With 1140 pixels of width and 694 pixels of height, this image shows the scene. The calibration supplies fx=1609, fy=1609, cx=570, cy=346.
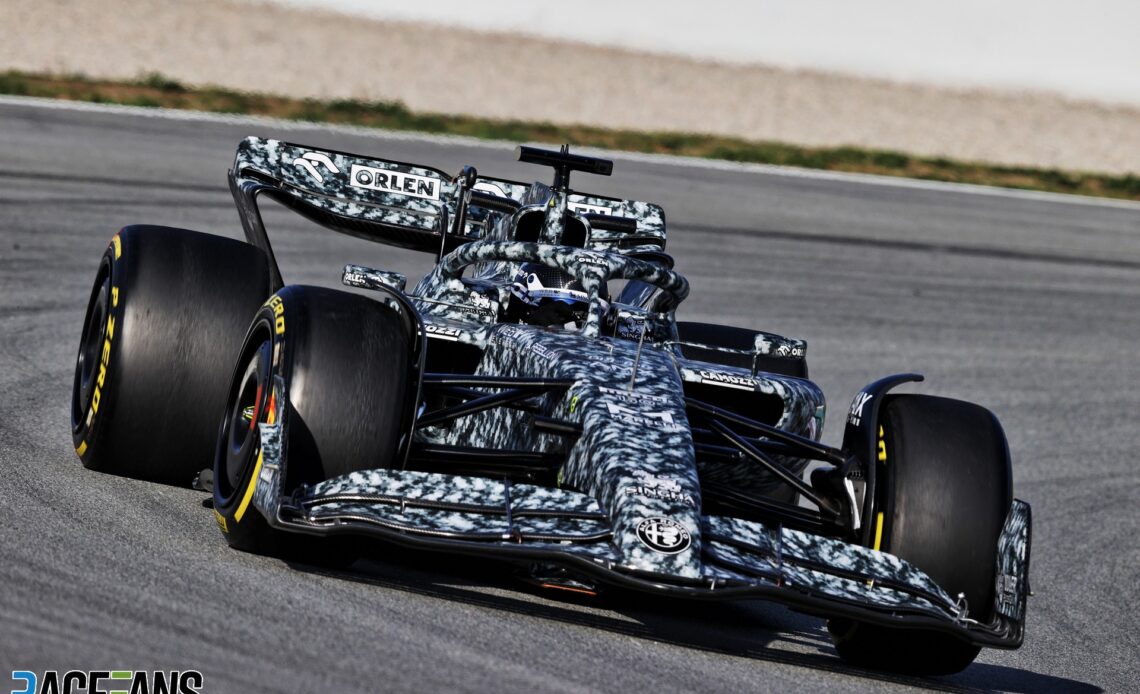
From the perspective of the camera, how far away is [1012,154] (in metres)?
27.4

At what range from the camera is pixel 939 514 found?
5906 mm

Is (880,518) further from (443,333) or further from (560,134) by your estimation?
(560,134)

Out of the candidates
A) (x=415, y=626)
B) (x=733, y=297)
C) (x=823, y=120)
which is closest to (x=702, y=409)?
(x=415, y=626)

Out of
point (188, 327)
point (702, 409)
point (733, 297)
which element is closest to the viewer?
point (702, 409)

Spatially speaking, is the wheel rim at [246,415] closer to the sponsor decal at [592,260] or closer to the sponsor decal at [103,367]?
the sponsor decal at [103,367]

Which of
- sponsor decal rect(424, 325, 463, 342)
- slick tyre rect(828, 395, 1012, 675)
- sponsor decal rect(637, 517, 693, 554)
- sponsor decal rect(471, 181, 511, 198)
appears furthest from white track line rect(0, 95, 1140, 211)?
sponsor decal rect(637, 517, 693, 554)

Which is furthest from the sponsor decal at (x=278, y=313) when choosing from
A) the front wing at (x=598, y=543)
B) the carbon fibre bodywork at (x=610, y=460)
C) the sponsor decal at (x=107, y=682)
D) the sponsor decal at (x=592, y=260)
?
the sponsor decal at (x=107, y=682)

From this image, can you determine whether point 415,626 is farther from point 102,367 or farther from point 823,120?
point 823,120

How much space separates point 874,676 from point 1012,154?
2286 centimetres

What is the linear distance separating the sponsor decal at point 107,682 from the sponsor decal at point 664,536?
1537 mm

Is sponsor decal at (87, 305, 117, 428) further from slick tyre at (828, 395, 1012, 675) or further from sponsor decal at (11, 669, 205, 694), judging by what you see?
slick tyre at (828, 395, 1012, 675)

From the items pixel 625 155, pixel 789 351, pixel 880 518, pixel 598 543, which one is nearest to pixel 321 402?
pixel 598 543

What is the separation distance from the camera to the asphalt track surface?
493 centimetres

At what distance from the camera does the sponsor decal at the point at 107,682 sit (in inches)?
163
